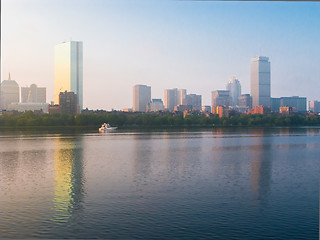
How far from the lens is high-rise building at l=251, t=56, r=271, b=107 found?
13950 centimetres

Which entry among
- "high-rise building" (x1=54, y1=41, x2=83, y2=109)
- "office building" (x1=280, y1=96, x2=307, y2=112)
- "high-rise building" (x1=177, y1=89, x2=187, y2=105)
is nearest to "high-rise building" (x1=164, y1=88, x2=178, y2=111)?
"high-rise building" (x1=177, y1=89, x2=187, y2=105)

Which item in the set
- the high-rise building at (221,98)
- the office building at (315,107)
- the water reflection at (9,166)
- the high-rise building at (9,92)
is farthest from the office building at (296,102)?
the water reflection at (9,166)

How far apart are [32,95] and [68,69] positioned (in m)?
15.1

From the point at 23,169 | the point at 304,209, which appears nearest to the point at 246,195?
the point at 304,209

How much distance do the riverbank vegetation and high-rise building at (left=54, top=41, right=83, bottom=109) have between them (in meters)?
41.0

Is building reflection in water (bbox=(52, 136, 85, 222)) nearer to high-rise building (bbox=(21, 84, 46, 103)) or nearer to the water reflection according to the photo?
the water reflection

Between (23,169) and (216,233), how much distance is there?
11453 millimetres

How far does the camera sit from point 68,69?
126 metres

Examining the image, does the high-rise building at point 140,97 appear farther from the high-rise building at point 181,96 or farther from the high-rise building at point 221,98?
the high-rise building at point 221,98

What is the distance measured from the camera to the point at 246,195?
1127 cm

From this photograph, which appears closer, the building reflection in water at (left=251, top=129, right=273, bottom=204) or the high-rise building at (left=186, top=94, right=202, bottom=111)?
the building reflection in water at (left=251, top=129, right=273, bottom=204)

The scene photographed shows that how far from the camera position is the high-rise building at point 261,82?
→ 458 feet

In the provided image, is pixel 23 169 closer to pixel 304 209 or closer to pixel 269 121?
pixel 304 209

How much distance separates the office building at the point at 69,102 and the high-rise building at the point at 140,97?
17.8 metres
